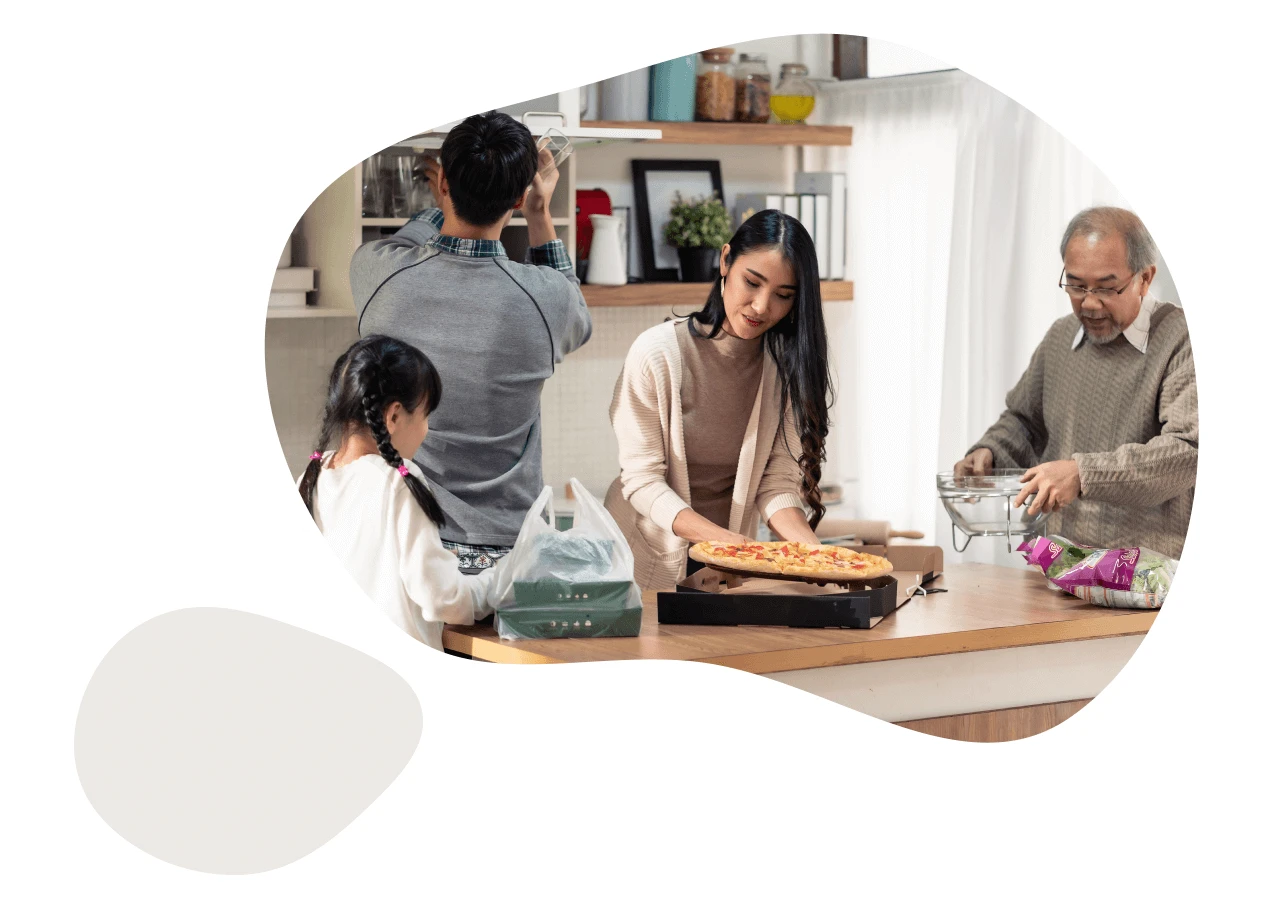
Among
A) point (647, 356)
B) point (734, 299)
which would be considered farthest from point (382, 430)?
point (734, 299)

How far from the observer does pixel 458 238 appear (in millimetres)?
2242

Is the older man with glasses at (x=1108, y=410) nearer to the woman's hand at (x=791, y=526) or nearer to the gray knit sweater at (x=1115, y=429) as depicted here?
the gray knit sweater at (x=1115, y=429)

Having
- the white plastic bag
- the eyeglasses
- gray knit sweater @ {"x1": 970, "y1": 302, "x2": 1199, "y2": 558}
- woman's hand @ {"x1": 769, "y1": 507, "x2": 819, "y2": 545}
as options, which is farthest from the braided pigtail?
the eyeglasses

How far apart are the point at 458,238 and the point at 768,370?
1.56 ft

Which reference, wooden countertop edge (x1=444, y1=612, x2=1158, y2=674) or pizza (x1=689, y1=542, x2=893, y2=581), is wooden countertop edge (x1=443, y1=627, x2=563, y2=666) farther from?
pizza (x1=689, y1=542, x2=893, y2=581)

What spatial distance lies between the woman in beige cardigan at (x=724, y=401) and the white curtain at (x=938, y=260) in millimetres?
64

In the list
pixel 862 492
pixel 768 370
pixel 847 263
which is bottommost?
pixel 862 492

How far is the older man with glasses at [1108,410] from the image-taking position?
2.29 m

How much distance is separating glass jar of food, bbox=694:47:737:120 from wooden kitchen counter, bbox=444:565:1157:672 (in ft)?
2.34

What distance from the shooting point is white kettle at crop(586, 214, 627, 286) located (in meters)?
2.31

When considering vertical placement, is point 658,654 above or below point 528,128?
below

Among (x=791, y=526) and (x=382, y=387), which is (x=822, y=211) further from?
(x=382, y=387)

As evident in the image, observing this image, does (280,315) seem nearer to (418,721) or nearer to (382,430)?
(382,430)

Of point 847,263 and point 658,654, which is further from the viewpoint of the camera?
point 847,263
